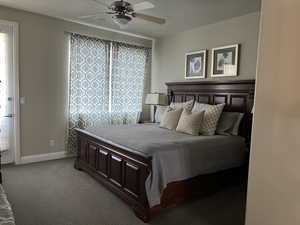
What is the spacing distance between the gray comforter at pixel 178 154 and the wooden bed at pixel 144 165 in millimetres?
84

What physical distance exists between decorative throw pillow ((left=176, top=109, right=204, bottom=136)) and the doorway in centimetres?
282

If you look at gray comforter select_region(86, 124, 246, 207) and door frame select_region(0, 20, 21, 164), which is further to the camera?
door frame select_region(0, 20, 21, 164)

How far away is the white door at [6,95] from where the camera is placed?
3643 mm

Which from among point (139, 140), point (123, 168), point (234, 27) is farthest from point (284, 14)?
point (234, 27)

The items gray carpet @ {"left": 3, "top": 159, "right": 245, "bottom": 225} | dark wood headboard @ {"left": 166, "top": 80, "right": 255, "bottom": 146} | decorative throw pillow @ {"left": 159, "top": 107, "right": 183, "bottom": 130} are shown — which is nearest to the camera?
gray carpet @ {"left": 3, "top": 159, "right": 245, "bottom": 225}

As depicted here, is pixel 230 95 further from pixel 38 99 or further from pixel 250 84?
pixel 38 99

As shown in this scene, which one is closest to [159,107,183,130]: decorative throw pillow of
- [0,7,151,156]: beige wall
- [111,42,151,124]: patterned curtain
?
[111,42,151,124]: patterned curtain

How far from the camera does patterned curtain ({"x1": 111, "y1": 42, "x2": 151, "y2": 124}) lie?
191 inches

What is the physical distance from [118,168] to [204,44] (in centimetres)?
294

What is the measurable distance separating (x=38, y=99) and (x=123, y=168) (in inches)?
92.3

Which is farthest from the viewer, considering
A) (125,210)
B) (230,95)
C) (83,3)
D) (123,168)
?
(230,95)

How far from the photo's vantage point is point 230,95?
378 centimetres

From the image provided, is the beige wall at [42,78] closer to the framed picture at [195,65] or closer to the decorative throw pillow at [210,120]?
the framed picture at [195,65]

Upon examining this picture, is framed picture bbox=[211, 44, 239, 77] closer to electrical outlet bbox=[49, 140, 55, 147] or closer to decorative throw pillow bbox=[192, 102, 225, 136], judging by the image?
decorative throw pillow bbox=[192, 102, 225, 136]
